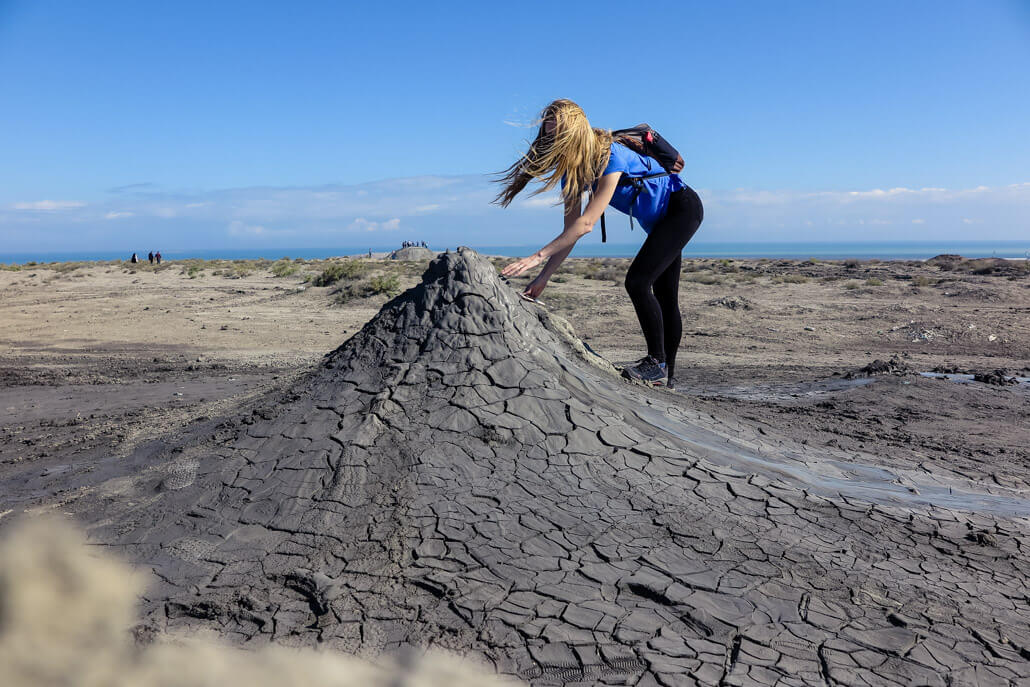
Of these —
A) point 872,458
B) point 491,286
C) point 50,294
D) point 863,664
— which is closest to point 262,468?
point 491,286

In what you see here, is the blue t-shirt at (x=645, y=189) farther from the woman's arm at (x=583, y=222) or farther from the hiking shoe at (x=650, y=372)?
the hiking shoe at (x=650, y=372)

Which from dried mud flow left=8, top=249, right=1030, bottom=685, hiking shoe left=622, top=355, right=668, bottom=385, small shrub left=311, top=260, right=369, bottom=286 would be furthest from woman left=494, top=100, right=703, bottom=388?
small shrub left=311, top=260, right=369, bottom=286

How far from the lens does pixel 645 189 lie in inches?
141

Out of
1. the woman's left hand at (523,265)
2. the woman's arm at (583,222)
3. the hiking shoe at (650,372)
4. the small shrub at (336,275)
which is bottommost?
the hiking shoe at (650,372)

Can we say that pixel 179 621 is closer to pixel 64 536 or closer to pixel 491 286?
pixel 64 536

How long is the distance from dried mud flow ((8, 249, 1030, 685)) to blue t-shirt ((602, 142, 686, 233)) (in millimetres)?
740

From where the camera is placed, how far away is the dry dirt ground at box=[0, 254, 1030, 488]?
4539 millimetres

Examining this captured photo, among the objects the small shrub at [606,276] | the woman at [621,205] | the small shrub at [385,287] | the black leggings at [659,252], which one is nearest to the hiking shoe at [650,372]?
the woman at [621,205]

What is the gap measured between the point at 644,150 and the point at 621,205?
0.29 metres

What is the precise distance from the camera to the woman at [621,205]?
314 centimetres

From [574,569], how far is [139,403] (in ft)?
15.5

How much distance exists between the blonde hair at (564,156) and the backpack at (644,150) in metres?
0.27

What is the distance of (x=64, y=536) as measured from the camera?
2.69 metres

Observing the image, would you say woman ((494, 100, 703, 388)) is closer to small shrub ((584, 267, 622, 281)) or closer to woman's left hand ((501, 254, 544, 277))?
woman's left hand ((501, 254, 544, 277))
